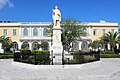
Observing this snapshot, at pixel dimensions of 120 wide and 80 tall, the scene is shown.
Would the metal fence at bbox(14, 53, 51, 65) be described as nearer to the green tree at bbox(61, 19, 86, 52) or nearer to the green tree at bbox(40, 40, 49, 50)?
the green tree at bbox(61, 19, 86, 52)

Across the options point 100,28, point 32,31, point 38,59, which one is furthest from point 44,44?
point 38,59

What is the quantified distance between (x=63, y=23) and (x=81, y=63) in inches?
1220

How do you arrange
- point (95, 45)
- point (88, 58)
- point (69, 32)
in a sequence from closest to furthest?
point (88, 58) < point (69, 32) < point (95, 45)

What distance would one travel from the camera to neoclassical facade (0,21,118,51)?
2736 inches

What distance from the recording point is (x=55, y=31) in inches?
853

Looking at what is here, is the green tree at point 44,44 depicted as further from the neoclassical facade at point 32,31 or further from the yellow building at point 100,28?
the yellow building at point 100,28

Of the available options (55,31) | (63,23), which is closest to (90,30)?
(63,23)

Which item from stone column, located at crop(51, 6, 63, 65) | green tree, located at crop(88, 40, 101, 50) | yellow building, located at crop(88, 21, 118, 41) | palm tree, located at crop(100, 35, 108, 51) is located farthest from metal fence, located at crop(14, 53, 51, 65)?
yellow building, located at crop(88, 21, 118, 41)

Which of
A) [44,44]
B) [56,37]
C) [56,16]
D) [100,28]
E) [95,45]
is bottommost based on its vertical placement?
[56,37]

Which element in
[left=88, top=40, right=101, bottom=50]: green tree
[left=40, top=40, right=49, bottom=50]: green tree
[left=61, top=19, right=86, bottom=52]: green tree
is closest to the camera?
[left=61, top=19, right=86, bottom=52]: green tree

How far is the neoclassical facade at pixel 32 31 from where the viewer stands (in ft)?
228

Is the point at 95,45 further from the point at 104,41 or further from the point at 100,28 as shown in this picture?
the point at 100,28

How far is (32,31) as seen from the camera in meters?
70.1

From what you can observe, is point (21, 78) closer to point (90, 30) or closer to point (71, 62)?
point (71, 62)
